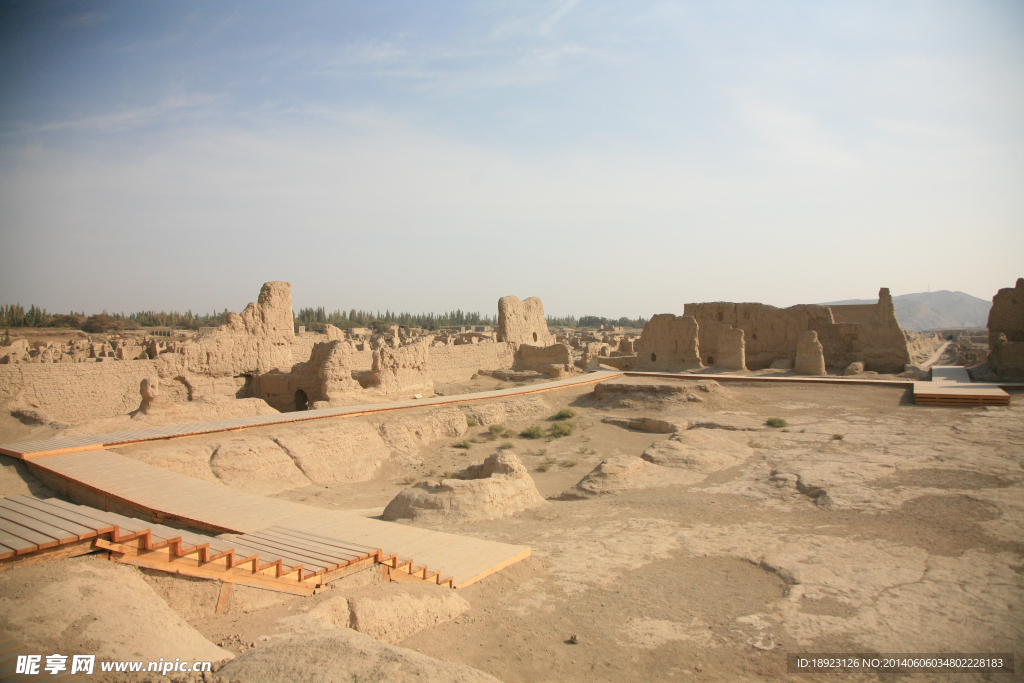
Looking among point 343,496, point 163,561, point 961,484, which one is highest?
point 163,561

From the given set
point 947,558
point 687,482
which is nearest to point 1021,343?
point 687,482

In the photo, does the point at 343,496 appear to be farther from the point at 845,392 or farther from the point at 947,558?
the point at 845,392

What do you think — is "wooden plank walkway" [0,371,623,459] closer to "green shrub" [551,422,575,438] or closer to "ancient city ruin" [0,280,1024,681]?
"ancient city ruin" [0,280,1024,681]

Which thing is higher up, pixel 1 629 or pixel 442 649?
pixel 1 629

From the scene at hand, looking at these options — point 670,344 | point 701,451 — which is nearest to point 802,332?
point 670,344

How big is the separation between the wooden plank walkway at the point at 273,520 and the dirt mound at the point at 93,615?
1635 mm

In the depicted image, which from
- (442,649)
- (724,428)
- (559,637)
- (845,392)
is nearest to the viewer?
(442,649)

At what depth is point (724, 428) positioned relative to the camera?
1484 cm

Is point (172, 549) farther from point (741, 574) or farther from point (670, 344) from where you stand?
point (670, 344)

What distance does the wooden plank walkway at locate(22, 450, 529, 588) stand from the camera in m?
5.94

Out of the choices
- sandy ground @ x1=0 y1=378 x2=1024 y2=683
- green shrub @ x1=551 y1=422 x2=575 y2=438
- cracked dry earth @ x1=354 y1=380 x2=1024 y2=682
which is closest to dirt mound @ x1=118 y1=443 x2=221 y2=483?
sandy ground @ x1=0 y1=378 x2=1024 y2=683

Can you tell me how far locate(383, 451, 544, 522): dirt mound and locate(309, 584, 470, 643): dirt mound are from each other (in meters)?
2.84

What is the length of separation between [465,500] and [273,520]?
8.73 ft

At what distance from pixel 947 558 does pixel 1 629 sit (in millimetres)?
8257
